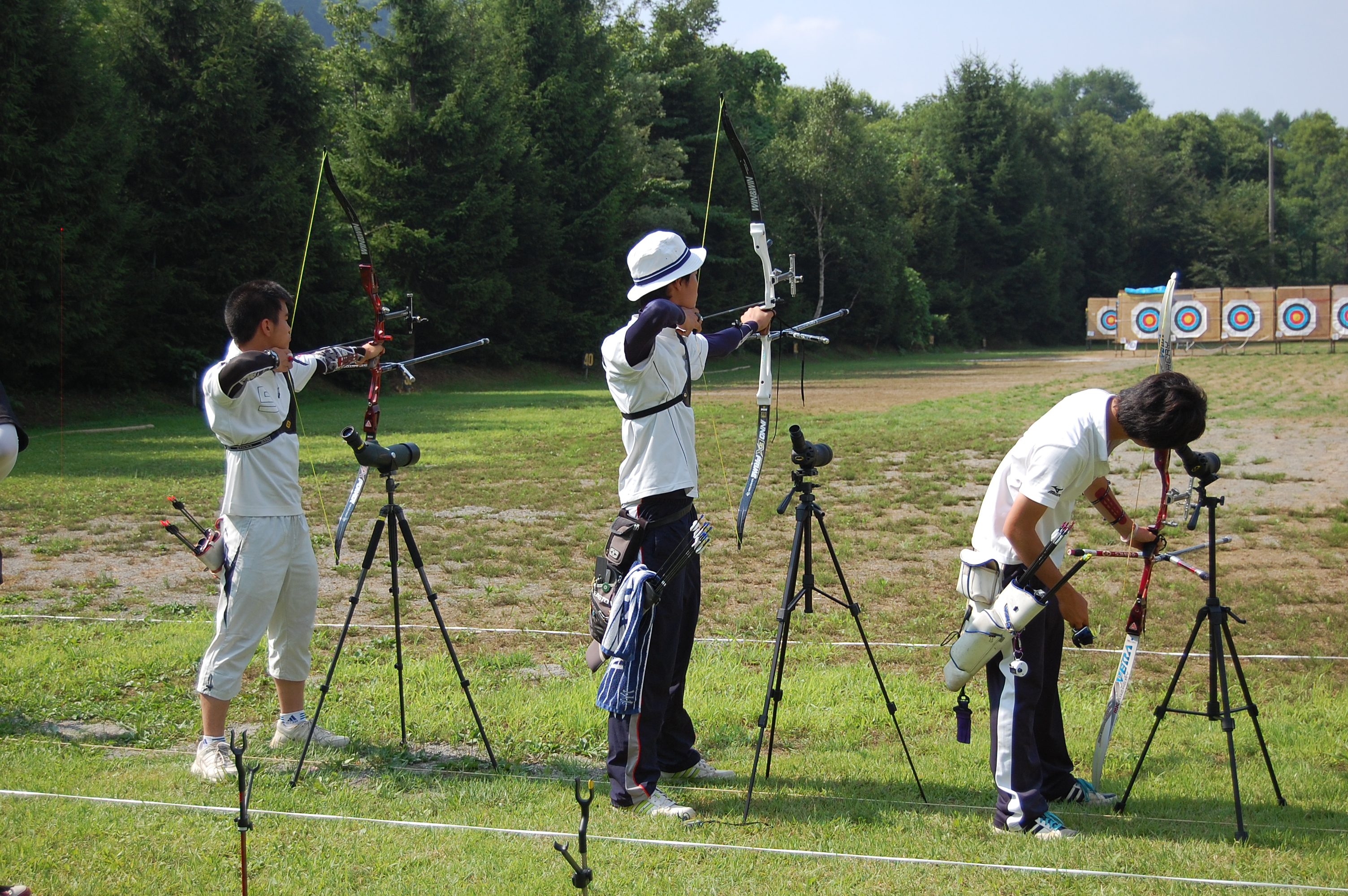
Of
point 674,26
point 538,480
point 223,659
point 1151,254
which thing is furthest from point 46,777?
point 1151,254

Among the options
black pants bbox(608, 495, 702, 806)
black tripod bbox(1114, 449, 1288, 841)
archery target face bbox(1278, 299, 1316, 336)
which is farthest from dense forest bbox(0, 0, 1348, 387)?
archery target face bbox(1278, 299, 1316, 336)

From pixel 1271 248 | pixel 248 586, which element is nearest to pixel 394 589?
pixel 248 586

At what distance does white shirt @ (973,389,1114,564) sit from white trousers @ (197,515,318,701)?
2.56 m

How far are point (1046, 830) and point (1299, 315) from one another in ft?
→ 155

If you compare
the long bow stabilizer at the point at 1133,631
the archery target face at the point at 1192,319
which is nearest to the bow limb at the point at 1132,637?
the long bow stabilizer at the point at 1133,631

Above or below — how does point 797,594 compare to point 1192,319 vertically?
below

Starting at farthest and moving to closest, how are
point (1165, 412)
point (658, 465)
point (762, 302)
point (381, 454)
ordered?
point (762, 302) → point (381, 454) → point (658, 465) → point (1165, 412)

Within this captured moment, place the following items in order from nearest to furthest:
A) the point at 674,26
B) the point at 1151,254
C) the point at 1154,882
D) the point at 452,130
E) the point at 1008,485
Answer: the point at 1154,882
the point at 1008,485
the point at 452,130
the point at 674,26
the point at 1151,254

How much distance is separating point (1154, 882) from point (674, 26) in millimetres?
50128

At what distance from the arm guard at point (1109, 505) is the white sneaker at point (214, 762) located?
3278mm

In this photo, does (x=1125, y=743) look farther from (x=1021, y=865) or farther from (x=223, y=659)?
(x=223, y=659)

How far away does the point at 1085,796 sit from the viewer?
381 cm

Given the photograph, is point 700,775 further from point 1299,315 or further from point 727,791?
point 1299,315

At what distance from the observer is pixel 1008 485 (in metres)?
3.50
